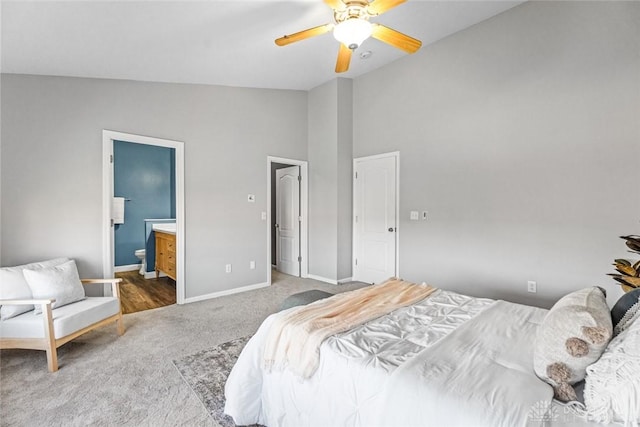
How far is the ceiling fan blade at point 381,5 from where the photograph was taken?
198 cm

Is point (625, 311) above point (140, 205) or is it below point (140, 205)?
below

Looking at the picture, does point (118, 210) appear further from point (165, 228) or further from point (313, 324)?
point (313, 324)

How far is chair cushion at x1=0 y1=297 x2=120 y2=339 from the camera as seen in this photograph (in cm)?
227

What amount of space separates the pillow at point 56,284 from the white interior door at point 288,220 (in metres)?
3.18

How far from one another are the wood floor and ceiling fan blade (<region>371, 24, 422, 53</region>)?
3.80m

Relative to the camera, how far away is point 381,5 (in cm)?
203

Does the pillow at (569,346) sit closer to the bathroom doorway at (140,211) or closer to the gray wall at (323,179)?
the gray wall at (323,179)

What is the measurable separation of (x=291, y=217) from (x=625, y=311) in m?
4.58

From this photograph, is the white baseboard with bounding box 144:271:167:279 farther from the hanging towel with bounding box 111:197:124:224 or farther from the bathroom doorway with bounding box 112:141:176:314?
the hanging towel with bounding box 111:197:124:224

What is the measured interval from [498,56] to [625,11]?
3.29 ft

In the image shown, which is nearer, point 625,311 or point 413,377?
point 413,377

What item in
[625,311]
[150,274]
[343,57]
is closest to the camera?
[625,311]

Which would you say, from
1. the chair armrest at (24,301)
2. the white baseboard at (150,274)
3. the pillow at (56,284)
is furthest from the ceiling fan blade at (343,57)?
the white baseboard at (150,274)

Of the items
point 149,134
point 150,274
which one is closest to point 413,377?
point 149,134
